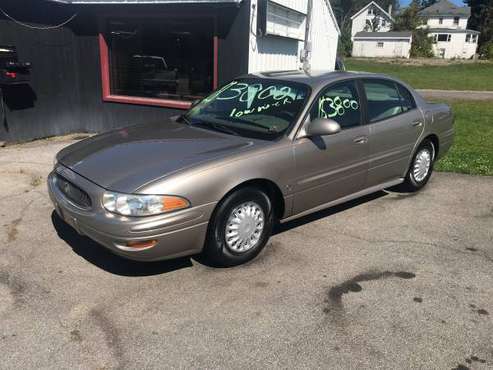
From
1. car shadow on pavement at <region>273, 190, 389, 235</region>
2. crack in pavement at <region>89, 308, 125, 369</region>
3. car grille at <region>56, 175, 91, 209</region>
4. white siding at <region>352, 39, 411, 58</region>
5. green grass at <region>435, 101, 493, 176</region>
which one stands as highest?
white siding at <region>352, 39, 411, 58</region>

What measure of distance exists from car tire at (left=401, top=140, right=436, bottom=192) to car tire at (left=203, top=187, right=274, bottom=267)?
245cm

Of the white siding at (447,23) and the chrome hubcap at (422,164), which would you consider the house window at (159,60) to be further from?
the white siding at (447,23)

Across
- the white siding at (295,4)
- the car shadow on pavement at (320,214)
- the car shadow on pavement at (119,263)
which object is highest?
the white siding at (295,4)

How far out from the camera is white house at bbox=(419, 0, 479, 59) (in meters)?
64.3

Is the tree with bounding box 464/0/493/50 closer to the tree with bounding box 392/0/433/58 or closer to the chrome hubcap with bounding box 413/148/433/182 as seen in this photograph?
the tree with bounding box 392/0/433/58

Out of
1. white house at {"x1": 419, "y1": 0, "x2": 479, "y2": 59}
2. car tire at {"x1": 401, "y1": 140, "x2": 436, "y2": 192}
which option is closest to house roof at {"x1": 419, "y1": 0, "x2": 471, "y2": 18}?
white house at {"x1": 419, "y1": 0, "x2": 479, "y2": 59}

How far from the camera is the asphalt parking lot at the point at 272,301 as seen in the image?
9.58 feet

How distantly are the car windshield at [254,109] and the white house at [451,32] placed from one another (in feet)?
217

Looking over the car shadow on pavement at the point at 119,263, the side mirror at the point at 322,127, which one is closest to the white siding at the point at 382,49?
the side mirror at the point at 322,127

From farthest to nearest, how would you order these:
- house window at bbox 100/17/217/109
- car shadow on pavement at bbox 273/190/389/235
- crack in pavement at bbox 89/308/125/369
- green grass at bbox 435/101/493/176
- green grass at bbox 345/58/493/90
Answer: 1. green grass at bbox 345/58/493/90
2. house window at bbox 100/17/217/109
3. green grass at bbox 435/101/493/176
4. car shadow on pavement at bbox 273/190/389/235
5. crack in pavement at bbox 89/308/125/369

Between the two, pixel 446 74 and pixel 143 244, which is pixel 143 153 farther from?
pixel 446 74

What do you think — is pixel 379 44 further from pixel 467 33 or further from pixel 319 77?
pixel 319 77

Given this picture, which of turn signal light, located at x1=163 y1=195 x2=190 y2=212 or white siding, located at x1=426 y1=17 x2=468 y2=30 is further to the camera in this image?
white siding, located at x1=426 y1=17 x2=468 y2=30

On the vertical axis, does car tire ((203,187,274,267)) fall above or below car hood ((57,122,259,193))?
below
